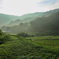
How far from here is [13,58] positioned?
512 inches

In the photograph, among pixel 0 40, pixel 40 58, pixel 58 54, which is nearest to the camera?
pixel 40 58

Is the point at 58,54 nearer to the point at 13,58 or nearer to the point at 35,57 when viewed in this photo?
the point at 35,57

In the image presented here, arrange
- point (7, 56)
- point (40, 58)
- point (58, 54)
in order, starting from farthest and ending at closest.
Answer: point (58, 54), point (7, 56), point (40, 58)

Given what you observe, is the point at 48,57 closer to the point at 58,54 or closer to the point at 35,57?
the point at 35,57

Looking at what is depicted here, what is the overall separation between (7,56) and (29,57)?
2926 mm

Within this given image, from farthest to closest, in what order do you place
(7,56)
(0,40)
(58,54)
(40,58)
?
(0,40) < (58,54) < (7,56) < (40,58)

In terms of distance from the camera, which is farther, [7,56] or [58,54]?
[58,54]

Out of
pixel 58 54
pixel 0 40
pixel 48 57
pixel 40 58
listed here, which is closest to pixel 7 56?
pixel 40 58

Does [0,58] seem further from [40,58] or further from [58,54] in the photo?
[58,54]

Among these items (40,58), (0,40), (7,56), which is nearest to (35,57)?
(40,58)

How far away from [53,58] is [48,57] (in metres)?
0.61

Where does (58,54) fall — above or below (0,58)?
below

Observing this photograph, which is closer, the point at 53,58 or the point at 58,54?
the point at 53,58

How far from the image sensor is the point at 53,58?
12.5m
